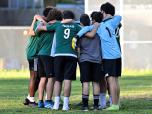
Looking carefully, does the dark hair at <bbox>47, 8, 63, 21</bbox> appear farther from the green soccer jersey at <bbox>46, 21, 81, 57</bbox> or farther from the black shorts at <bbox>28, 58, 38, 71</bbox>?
the black shorts at <bbox>28, 58, 38, 71</bbox>

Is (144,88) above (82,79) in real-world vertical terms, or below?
below

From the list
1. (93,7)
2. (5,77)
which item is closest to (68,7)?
(93,7)

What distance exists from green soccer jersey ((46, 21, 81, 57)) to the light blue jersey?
0.85 feet

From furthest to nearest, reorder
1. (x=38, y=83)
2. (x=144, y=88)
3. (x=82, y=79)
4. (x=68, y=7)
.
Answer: (x=68, y=7)
(x=144, y=88)
(x=38, y=83)
(x=82, y=79)

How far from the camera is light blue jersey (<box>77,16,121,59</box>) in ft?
42.4

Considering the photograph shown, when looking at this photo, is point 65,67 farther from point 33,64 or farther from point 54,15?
point 33,64

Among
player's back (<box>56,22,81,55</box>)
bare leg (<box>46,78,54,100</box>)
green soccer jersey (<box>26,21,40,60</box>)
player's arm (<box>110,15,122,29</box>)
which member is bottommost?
bare leg (<box>46,78,54,100</box>)

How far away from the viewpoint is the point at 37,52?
13.7 metres

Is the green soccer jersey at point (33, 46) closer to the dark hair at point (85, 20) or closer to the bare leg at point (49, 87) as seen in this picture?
the bare leg at point (49, 87)

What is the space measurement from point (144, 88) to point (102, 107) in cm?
542

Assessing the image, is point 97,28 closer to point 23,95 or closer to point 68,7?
point 23,95

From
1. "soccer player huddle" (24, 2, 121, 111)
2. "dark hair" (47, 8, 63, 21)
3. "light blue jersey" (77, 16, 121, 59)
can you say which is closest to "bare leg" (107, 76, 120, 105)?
"soccer player huddle" (24, 2, 121, 111)

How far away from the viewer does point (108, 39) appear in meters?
13.0

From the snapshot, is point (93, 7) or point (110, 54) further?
point (93, 7)
